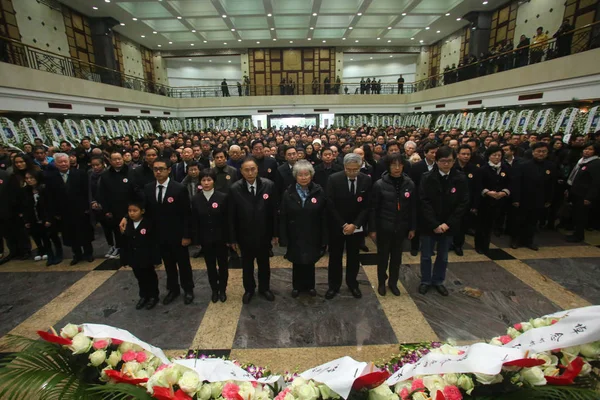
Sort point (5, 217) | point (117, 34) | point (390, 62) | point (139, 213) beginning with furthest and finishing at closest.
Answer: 1. point (390, 62)
2. point (117, 34)
3. point (5, 217)
4. point (139, 213)

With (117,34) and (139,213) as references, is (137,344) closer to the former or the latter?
(139,213)

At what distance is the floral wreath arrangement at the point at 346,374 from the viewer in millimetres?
1138

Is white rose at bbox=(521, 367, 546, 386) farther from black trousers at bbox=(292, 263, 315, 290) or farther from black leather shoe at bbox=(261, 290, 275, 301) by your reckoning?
black leather shoe at bbox=(261, 290, 275, 301)

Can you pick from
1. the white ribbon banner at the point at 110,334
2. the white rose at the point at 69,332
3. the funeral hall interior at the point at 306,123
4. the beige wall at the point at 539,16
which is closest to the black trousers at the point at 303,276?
the funeral hall interior at the point at 306,123

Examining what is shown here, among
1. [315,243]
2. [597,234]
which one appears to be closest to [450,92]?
[597,234]

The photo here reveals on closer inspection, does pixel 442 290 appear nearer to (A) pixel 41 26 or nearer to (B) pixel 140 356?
(B) pixel 140 356

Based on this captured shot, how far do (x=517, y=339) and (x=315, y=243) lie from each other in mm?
2110

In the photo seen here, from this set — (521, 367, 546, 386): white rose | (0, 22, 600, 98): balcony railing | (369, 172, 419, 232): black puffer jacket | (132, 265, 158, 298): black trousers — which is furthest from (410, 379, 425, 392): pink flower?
(0, 22, 600, 98): balcony railing

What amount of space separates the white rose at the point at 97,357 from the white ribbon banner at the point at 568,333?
1889 millimetres

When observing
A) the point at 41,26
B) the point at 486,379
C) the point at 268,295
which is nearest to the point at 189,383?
the point at 486,379

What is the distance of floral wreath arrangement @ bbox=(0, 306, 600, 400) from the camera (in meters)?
1.14

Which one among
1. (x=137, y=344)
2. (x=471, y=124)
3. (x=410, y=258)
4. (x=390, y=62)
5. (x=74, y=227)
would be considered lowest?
(x=410, y=258)

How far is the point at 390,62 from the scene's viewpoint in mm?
31203

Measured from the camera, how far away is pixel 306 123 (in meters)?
24.3
